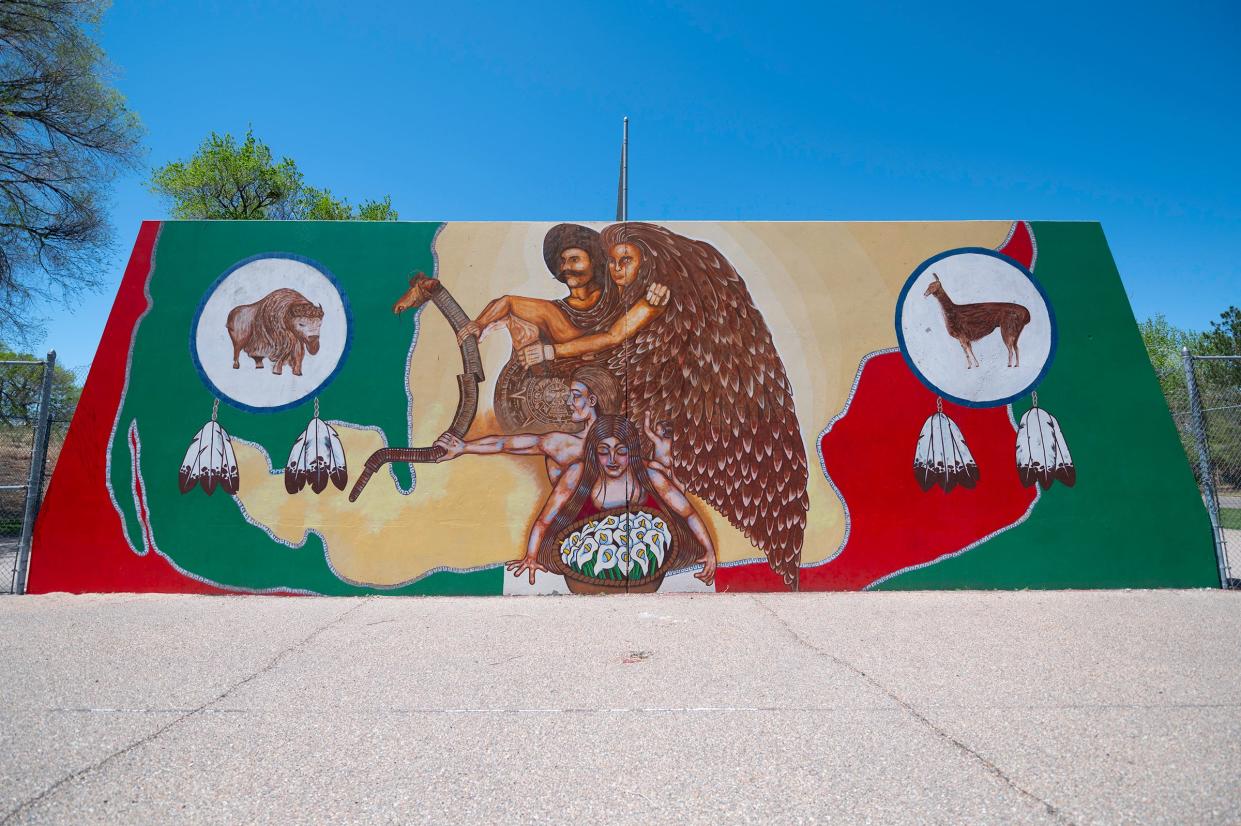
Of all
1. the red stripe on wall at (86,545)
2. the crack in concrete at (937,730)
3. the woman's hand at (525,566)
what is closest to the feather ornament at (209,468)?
the red stripe on wall at (86,545)

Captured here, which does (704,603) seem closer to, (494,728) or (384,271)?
(494,728)

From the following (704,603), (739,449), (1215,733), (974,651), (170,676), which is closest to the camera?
(1215,733)

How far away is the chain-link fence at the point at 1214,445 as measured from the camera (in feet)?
24.4

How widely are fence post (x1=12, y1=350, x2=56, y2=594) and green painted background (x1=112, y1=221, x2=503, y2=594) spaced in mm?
718

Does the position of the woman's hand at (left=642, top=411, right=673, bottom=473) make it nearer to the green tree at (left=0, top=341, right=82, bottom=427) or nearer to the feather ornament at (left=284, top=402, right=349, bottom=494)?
the feather ornament at (left=284, top=402, right=349, bottom=494)

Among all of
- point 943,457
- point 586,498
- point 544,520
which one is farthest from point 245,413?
point 943,457

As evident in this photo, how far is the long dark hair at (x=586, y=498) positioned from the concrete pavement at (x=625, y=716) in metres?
1.09

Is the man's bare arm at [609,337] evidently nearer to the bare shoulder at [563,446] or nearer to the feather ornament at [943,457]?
the bare shoulder at [563,446]

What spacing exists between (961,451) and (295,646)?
6877 millimetres

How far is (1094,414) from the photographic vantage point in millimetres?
7539

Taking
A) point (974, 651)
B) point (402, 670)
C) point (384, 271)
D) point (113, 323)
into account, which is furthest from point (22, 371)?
point (974, 651)

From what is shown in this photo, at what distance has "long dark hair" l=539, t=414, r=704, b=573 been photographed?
287 inches

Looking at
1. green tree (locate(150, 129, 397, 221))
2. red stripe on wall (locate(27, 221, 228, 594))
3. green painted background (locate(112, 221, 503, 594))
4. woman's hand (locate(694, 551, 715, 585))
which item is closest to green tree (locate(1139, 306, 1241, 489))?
woman's hand (locate(694, 551, 715, 585))

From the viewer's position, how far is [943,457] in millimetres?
7453
